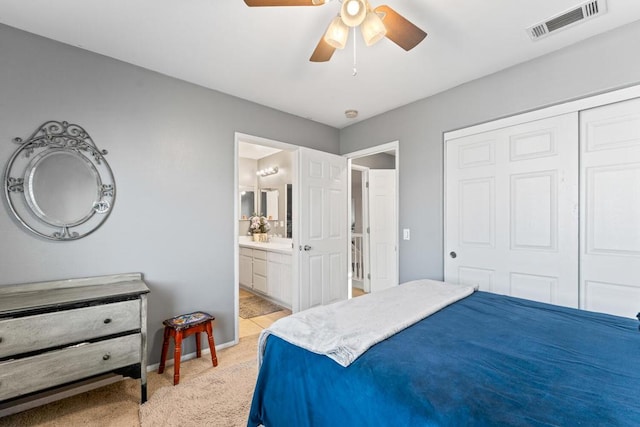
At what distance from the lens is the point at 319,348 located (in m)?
1.25

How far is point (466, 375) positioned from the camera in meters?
1.02

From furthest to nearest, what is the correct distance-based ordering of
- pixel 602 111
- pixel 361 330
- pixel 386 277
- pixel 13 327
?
pixel 386 277, pixel 602 111, pixel 13 327, pixel 361 330

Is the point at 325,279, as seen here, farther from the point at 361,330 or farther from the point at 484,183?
the point at 361,330

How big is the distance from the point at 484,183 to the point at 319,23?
1.93 meters

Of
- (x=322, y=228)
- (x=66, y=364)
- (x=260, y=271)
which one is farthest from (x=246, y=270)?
(x=66, y=364)

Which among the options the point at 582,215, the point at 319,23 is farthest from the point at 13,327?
the point at 582,215

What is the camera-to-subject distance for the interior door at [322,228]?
135 inches

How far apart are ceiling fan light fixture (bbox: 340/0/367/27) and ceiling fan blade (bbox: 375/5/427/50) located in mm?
136

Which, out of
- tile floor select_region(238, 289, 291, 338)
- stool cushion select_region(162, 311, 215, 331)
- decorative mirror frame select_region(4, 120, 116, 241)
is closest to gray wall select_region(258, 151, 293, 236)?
tile floor select_region(238, 289, 291, 338)

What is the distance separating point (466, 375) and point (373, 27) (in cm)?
162

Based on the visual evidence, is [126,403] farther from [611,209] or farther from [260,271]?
[611,209]

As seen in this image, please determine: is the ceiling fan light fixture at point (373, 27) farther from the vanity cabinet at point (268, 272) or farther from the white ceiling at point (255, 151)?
the white ceiling at point (255, 151)

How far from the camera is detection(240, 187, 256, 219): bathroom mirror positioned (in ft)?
18.5

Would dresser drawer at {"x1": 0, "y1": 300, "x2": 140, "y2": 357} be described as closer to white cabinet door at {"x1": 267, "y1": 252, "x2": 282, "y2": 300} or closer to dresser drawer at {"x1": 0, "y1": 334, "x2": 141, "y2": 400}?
dresser drawer at {"x1": 0, "y1": 334, "x2": 141, "y2": 400}
